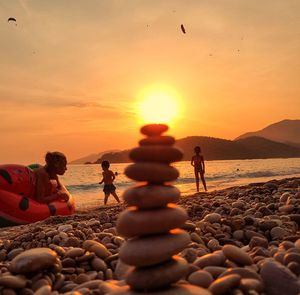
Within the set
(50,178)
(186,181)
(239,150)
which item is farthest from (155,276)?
(239,150)

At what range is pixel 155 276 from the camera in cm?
243

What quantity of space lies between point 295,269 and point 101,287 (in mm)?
1486

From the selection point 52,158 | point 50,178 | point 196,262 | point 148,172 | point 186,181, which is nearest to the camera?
point 148,172

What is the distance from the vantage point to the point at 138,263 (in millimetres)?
2451

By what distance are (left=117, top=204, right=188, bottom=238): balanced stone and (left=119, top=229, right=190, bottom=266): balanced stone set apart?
52mm

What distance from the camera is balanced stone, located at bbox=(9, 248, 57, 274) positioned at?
3206 millimetres

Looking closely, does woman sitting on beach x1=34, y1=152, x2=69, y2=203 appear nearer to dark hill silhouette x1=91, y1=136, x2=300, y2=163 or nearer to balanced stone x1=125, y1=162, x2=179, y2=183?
balanced stone x1=125, y1=162, x2=179, y2=183

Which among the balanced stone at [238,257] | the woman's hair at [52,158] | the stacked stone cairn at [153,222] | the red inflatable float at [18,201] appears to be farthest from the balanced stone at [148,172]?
the red inflatable float at [18,201]

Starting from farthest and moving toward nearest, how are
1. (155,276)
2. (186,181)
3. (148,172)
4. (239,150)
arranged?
(239,150)
(186,181)
(148,172)
(155,276)

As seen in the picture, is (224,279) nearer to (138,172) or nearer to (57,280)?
(138,172)

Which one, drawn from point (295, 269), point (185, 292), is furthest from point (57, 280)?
point (295, 269)

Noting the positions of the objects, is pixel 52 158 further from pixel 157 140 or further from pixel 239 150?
pixel 239 150

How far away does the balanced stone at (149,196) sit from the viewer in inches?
98.6

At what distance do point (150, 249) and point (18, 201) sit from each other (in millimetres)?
8482
